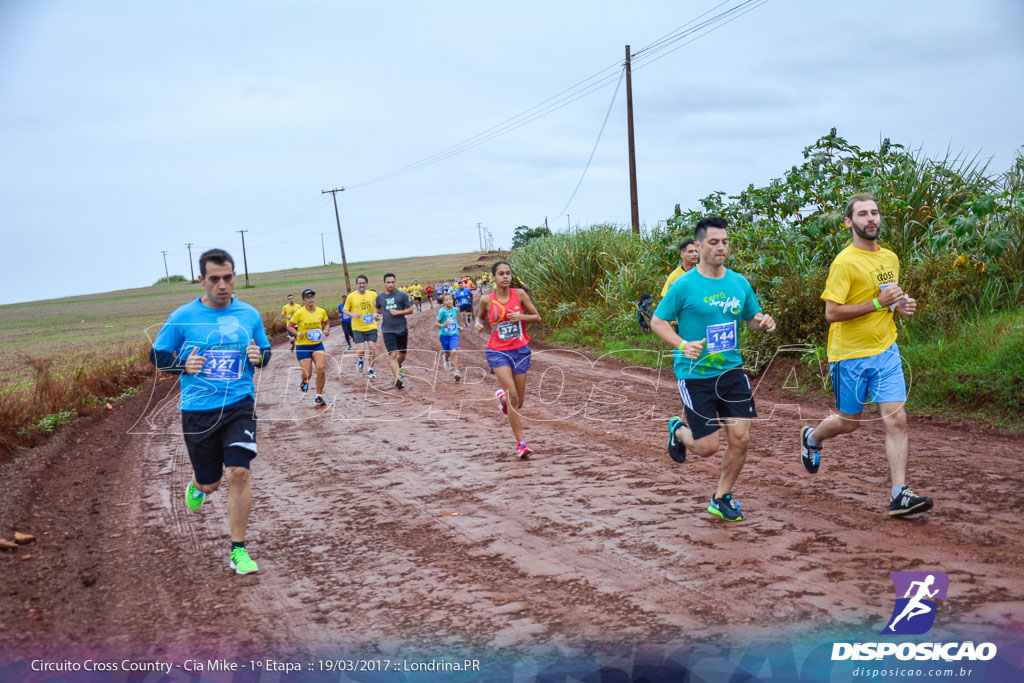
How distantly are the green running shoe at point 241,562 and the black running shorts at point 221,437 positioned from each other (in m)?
0.59

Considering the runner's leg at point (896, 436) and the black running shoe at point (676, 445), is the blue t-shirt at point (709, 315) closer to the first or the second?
the black running shoe at point (676, 445)

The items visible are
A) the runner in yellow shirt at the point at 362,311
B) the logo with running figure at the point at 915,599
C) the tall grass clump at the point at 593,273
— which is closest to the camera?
the logo with running figure at the point at 915,599

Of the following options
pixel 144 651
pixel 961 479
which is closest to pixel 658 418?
pixel 961 479

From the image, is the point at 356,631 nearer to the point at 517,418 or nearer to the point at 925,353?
the point at 517,418

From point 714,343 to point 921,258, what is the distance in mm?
7629

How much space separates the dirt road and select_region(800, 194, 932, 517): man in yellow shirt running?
56cm

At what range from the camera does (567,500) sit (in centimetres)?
649

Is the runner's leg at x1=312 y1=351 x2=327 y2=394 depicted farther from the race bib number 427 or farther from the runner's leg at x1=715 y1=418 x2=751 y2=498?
the runner's leg at x1=715 y1=418 x2=751 y2=498

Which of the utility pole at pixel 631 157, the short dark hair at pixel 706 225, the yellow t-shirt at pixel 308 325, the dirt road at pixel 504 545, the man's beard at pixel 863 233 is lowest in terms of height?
the dirt road at pixel 504 545

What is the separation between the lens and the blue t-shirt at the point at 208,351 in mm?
5371

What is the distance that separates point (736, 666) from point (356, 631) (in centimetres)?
201

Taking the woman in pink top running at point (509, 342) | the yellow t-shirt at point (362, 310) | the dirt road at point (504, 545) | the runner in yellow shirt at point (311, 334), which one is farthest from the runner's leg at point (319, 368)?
the woman in pink top running at point (509, 342)

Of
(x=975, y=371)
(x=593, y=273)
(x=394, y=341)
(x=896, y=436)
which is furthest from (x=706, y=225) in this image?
(x=593, y=273)

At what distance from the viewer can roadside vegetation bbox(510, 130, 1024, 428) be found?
359 inches
